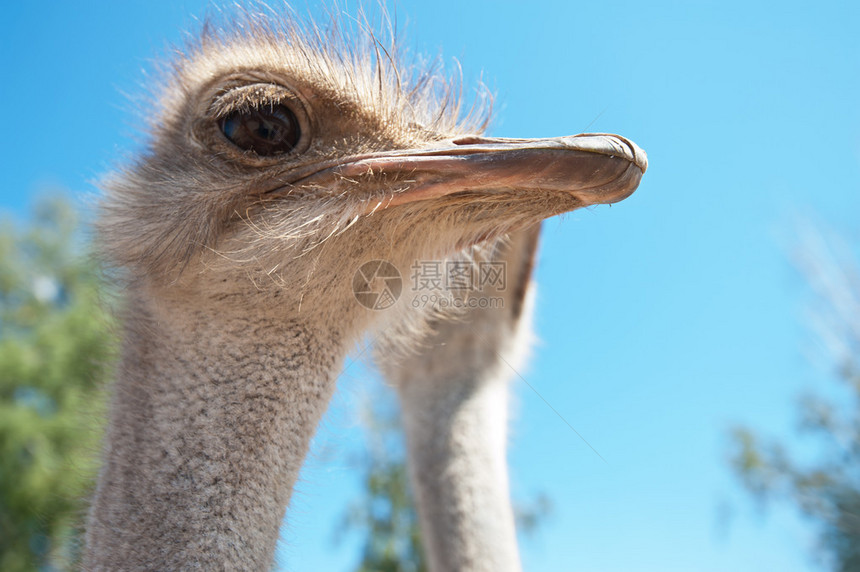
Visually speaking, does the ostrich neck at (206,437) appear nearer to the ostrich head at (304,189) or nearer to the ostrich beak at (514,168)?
the ostrich head at (304,189)

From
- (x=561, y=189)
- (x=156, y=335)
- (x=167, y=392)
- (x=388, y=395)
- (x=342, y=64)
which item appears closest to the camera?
(x=561, y=189)

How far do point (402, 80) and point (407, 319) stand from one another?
2.39 ft

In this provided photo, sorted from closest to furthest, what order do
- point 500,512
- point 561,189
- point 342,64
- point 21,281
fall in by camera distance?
point 561,189
point 342,64
point 500,512
point 21,281

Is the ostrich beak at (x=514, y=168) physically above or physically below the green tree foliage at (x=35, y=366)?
below

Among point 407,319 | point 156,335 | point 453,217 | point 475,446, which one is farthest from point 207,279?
point 475,446

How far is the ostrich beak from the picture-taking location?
4.35ft

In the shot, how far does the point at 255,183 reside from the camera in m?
1.60

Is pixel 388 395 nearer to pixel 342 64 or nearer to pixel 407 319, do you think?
pixel 407 319

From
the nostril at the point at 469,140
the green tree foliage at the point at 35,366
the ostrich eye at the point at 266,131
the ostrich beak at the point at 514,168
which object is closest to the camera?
the ostrich beak at the point at 514,168

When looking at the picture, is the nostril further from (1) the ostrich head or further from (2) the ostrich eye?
(2) the ostrich eye

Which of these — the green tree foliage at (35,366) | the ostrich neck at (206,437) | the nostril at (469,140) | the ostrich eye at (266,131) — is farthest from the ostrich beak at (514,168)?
the green tree foliage at (35,366)

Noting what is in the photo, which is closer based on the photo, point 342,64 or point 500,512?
point 342,64

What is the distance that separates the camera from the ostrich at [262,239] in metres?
1.40

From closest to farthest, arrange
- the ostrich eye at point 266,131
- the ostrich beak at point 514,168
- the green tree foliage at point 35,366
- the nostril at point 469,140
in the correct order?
the ostrich beak at point 514,168 < the nostril at point 469,140 < the ostrich eye at point 266,131 < the green tree foliage at point 35,366
